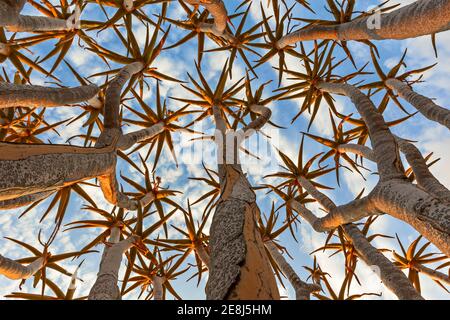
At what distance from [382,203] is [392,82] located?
11.6 feet

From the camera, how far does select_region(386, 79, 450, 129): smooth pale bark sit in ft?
11.5

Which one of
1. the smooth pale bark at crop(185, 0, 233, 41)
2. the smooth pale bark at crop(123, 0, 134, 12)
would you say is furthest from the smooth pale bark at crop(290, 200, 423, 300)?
the smooth pale bark at crop(123, 0, 134, 12)

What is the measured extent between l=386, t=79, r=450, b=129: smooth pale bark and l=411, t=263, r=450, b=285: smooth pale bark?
264 centimetres

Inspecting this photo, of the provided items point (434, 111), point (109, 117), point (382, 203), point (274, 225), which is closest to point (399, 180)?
point (382, 203)

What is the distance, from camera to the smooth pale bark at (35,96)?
2.38 meters

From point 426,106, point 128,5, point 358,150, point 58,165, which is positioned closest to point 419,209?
point 58,165

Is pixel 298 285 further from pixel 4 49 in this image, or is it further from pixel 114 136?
pixel 4 49

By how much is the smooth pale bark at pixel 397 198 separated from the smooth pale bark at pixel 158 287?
261 cm

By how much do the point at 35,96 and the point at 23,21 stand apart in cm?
93

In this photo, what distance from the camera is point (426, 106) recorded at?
3.85 metres

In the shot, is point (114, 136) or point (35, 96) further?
point (114, 136)

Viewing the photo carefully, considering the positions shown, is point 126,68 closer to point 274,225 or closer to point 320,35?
point 320,35

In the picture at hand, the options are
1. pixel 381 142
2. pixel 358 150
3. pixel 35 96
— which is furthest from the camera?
pixel 358 150

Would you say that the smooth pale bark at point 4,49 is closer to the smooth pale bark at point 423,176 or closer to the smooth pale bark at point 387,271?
the smooth pale bark at point 387,271
